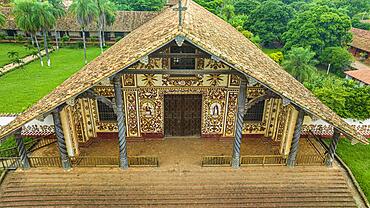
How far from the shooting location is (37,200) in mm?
11914

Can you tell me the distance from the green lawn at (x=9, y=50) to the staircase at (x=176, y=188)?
33424 millimetres

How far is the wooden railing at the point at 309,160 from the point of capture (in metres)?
13.5

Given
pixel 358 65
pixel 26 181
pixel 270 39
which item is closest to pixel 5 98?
pixel 26 181

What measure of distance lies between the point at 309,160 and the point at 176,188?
263 inches

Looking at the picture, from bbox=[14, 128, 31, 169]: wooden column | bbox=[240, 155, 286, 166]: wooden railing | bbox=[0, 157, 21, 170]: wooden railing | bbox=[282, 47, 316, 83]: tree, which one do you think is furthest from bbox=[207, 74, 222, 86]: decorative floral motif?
bbox=[282, 47, 316, 83]: tree

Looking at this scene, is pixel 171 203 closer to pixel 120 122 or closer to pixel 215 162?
pixel 215 162

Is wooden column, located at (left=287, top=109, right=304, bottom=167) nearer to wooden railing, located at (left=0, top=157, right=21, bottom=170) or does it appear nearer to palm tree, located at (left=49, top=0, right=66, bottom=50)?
wooden railing, located at (left=0, top=157, right=21, bottom=170)

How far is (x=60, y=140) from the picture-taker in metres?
12.2

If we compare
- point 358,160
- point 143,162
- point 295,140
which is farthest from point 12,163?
point 358,160

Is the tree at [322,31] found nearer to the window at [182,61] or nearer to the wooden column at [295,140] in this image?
the window at [182,61]

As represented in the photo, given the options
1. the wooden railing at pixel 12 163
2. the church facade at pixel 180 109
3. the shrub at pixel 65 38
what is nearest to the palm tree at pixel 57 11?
the shrub at pixel 65 38

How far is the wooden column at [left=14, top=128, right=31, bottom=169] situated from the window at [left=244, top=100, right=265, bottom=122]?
1127 centimetres

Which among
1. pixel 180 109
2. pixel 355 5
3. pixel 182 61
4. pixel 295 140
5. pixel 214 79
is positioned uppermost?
pixel 355 5

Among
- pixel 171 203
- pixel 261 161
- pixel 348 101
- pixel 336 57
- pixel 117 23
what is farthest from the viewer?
pixel 117 23
